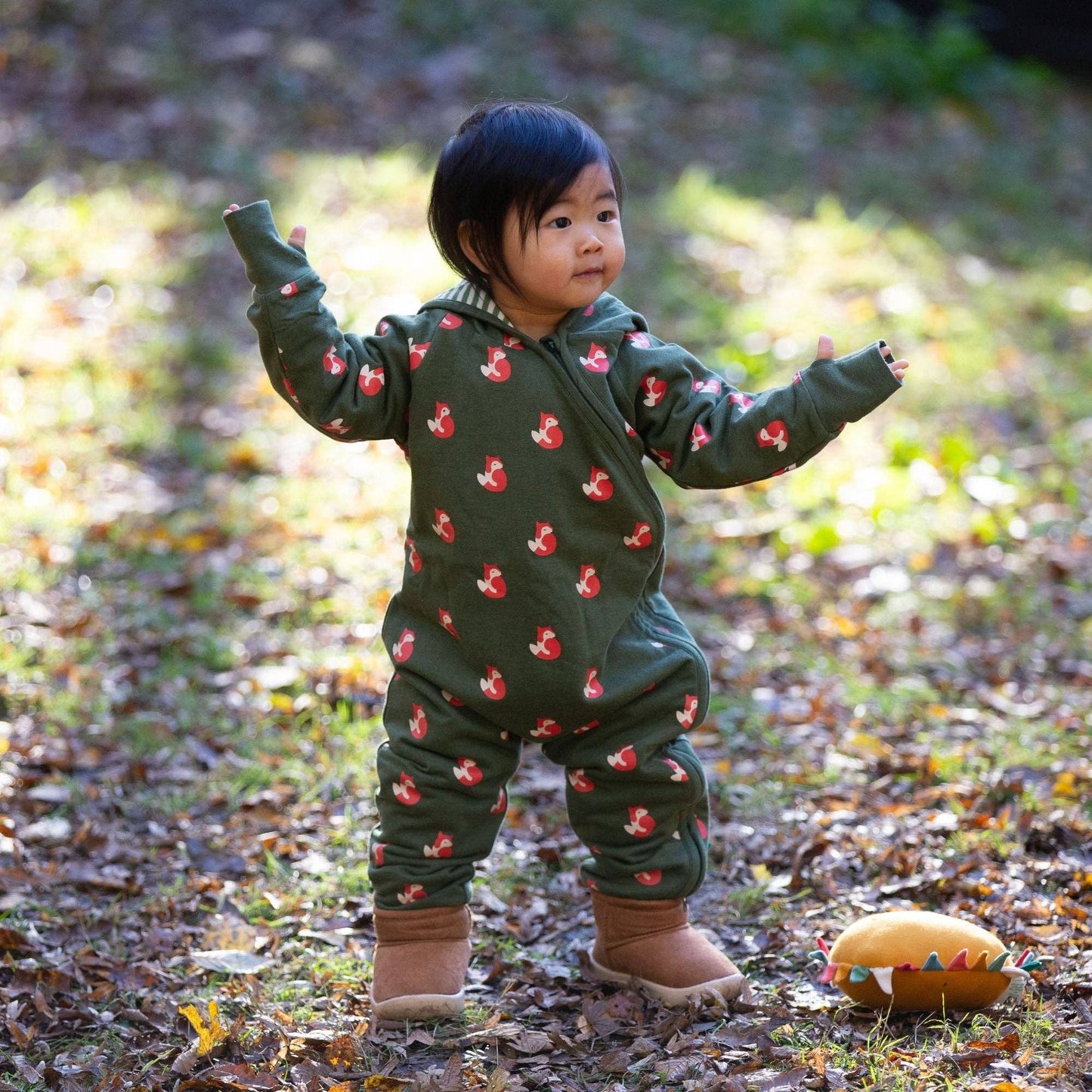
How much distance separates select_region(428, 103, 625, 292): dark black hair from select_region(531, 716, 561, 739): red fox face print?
75 centimetres

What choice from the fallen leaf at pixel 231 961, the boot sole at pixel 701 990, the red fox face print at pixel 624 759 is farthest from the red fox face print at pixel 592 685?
the fallen leaf at pixel 231 961

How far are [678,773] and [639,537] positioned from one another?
43 cm

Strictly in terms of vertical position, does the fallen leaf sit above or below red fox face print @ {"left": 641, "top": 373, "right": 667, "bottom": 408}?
below

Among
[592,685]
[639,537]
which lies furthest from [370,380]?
[592,685]

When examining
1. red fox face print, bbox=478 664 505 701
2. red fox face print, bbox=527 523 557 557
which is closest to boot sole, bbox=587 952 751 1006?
red fox face print, bbox=478 664 505 701

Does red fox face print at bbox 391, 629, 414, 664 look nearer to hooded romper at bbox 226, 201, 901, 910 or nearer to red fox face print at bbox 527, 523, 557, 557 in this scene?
hooded romper at bbox 226, 201, 901, 910

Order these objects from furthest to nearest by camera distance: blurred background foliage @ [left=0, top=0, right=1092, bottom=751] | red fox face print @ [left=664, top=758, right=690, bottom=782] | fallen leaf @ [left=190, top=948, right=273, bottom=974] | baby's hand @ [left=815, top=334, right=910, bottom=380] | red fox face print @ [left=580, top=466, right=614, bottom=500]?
1. blurred background foliage @ [left=0, top=0, right=1092, bottom=751]
2. fallen leaf @ [left=190, top=948, right=273, bottom=974]
3. red fox face print @ [left=664, top=758, right=690, bottom=782]
4. red fox face print @ [left=580, top=466, right=614, bottom=500]
5. baby's hand @ [left=815, top=334, right=910, bottom=380]

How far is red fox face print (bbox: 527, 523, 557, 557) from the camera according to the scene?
7.79 ft

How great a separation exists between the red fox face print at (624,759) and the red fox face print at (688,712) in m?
0.11

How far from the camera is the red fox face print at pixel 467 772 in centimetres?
252

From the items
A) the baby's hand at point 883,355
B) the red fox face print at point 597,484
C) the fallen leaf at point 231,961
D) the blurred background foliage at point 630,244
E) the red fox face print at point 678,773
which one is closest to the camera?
the baby's hand at point 883,355

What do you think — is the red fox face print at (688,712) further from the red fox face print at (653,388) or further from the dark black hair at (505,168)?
the dark black hair at (505,168)

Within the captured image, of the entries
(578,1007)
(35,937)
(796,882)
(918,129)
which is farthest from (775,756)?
(918,129)

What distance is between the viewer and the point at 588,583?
7.98ft
